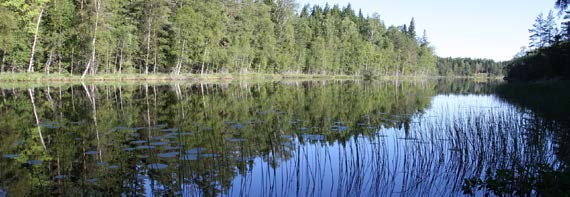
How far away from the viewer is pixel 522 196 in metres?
6.14

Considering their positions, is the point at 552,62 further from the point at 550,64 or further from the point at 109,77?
the point at 109,77

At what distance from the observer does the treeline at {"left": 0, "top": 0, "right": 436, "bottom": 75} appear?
138ft

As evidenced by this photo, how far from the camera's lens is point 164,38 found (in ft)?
180

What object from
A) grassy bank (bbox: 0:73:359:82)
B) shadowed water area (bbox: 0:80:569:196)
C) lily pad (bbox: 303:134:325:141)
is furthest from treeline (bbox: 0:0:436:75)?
lily pad (bbox: 303:134:325:141)

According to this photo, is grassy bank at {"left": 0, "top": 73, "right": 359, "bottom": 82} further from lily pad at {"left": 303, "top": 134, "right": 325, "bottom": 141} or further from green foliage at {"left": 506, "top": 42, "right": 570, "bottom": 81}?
green foliage at {"left": 506, "top": 42, "right": 570, "bottom": 81}

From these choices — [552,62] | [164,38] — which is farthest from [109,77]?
[552,62]

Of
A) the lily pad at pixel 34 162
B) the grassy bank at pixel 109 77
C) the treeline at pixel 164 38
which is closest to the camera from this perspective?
the lily pad at pixel 34 162

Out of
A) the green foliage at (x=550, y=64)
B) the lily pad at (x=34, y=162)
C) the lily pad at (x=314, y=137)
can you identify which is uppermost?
the green foliage at (x=550, y=64)

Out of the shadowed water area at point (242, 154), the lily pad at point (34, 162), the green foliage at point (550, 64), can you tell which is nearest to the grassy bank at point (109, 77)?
the shadowed water area at point (242, 154)

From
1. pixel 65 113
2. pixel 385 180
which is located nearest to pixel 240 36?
pixel 65 113

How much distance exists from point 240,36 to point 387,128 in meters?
58.0

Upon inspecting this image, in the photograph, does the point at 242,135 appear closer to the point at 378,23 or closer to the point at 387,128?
the point at 387,128

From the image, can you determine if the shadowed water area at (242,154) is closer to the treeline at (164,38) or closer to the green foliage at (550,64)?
the treeline at (164,38)

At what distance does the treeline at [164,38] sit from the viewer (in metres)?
42.1
